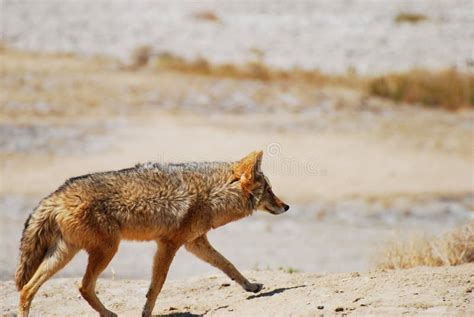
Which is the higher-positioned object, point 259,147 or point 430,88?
point 430,88

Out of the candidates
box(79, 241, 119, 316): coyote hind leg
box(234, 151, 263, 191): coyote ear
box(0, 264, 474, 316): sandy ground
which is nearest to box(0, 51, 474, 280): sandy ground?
box(0, 264, 474, 316): sandy ground

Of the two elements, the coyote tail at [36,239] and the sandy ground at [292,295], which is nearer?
the sandy ground at [292,295]

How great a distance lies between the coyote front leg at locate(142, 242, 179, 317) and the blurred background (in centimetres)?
232

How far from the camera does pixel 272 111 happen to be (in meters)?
24.1

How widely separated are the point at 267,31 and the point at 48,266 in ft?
88.6

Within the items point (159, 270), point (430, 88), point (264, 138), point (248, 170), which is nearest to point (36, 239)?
point (159, 270)

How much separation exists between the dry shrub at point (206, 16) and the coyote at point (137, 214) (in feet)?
88.7

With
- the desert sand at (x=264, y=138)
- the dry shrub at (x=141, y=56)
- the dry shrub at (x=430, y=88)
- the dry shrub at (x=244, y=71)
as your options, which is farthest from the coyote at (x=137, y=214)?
the dry shrub at (x=141, y=56)

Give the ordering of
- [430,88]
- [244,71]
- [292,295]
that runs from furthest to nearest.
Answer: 1. [244,71]
2. [430,88]
3. [292,295]

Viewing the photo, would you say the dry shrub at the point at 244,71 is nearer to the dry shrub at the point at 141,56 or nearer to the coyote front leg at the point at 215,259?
the dry shrub at the point at 141,56

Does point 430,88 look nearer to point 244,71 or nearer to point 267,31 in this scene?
point 244,71

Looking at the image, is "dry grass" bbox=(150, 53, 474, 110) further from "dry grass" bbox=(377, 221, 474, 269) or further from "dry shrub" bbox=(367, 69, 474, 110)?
"dry grass" bbox=(377, 221, 474, 269)

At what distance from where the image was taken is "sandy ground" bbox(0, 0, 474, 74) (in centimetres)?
3034

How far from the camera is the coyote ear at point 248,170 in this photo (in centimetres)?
833
